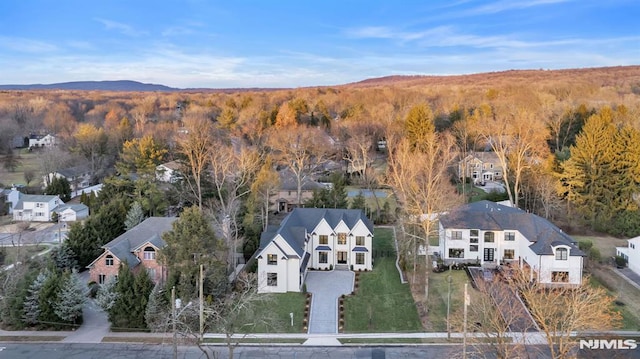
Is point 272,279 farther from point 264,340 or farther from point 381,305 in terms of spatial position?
point 381,305

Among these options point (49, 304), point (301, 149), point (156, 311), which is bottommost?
point (156, 311)

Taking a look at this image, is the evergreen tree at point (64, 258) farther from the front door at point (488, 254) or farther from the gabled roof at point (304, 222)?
the front door at point (488, 254)

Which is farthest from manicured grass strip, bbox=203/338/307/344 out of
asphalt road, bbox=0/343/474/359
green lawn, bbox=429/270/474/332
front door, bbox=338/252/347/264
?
front door, bbox=338/252/347/264

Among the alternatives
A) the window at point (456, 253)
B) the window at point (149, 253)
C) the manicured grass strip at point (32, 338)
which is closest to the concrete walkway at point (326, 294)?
the window at point (456, 253)

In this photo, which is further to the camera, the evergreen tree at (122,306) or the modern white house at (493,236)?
the modern white house at (493,236)

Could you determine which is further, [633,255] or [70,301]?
[633,255]

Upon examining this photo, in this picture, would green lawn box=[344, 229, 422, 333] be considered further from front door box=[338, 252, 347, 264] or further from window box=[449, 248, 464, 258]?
window box=[449, 248, 464, 258]

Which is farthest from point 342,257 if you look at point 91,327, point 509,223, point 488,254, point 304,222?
point 91,327
